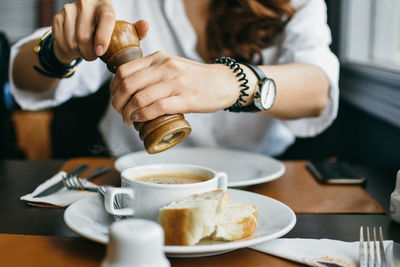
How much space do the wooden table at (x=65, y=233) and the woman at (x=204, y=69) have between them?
0.63 feet

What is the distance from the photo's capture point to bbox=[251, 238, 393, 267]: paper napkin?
498 millimetres

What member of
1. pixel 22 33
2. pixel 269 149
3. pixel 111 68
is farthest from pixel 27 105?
pixel 22 33

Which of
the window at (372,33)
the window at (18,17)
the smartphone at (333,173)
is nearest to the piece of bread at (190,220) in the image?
the smartphone at (333,173)

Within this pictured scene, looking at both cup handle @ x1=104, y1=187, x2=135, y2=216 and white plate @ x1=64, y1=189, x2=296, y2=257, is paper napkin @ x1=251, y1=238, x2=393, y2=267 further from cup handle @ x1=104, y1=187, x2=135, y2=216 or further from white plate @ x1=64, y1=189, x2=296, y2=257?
cup handle @ x1=104, y1=187, x2=135, y2=216

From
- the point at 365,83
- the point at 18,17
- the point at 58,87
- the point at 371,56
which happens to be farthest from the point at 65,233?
the point at 18,17

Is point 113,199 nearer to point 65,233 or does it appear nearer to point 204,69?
point 65,233

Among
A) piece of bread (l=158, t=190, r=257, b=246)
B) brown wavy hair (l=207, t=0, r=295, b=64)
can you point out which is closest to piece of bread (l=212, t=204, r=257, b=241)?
piece of bread (l=158, t=190, r=257, b=246)

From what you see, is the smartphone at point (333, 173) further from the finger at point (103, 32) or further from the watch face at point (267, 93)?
the finger at point (103, 32)

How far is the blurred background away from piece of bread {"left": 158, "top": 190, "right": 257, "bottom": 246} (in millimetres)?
909

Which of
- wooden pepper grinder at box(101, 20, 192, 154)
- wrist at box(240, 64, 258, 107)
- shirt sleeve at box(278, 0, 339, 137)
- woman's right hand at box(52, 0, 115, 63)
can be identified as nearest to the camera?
wooden pepper grinder at box(101, 20, 192, 154)

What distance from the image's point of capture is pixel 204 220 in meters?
0.49

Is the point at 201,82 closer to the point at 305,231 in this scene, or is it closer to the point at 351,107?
the point at 305,231

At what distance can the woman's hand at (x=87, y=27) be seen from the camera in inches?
25.9

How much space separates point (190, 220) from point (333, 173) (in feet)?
1.74
